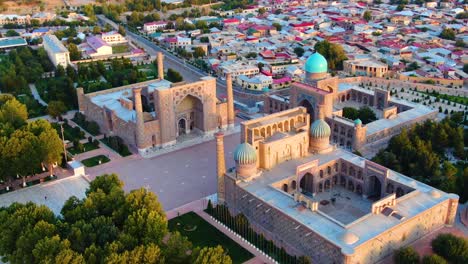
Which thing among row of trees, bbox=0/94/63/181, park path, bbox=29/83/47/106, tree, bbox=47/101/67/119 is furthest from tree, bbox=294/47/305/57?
row of trees, bbox=0/94/63/181

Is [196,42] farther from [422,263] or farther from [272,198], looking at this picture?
[422,263]

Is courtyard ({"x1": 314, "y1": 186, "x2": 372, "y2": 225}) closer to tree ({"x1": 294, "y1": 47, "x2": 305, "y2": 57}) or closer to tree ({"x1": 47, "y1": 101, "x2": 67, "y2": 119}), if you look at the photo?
tree ({"x1": 47, "y1": 101, "x2": 67, "y2": 119})

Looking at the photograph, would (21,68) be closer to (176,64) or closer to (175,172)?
(176,64)

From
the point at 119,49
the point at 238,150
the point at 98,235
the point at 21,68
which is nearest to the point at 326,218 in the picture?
the point at 238,150

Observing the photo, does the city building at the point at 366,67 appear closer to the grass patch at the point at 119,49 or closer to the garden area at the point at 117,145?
the garden area at the point at 117,145

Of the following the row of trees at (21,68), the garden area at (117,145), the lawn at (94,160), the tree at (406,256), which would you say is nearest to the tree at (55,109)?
the garden area at (117,145)

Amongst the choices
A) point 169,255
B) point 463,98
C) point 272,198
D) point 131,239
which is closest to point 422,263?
point 272,198

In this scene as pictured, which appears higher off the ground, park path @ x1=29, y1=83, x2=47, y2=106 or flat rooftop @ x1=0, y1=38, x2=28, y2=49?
flat rooftop @ x1=0, y1=38, x2=28, y2=49
